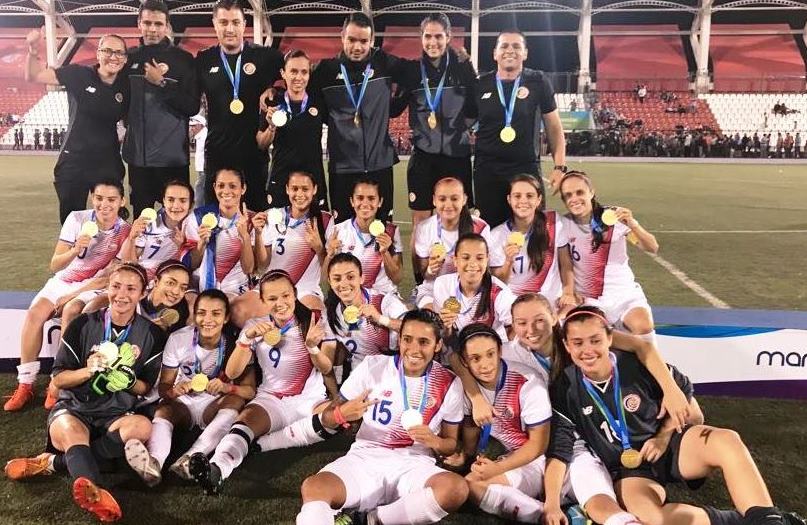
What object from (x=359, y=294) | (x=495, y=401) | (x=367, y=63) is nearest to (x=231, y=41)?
(x=367, y=63)

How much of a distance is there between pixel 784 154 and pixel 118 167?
23.9 meters

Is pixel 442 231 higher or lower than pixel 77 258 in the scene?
higher

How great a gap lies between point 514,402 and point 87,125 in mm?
3348

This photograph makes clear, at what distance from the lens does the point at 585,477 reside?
104 inches

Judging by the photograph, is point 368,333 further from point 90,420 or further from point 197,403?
point 90,420

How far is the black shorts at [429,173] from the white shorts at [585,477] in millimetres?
2207

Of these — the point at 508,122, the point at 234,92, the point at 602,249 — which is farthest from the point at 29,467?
the point at 508,122

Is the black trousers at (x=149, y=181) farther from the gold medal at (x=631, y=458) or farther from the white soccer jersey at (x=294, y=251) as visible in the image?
the gold medal at (x=631, y=458)

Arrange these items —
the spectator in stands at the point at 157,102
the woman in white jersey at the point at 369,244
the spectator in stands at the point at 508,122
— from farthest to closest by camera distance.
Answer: the spectator in stands at the point at 157,102 < the spectator in stands at the point at 508,122 < the woman in white jersey at the point at 369,244

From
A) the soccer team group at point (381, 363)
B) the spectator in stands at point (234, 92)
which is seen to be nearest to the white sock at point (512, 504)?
the soccer team group at point (381, 363)

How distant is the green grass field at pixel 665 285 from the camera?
2.72 metres

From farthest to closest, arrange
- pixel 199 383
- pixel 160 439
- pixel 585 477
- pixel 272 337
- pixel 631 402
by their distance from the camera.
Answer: pixel 272 337, pixel 199 383, pixel 160 439, pixel 631 402, pixel 585 477

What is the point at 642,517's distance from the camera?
2.48m

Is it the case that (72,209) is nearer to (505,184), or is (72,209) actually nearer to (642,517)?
(505,184)
